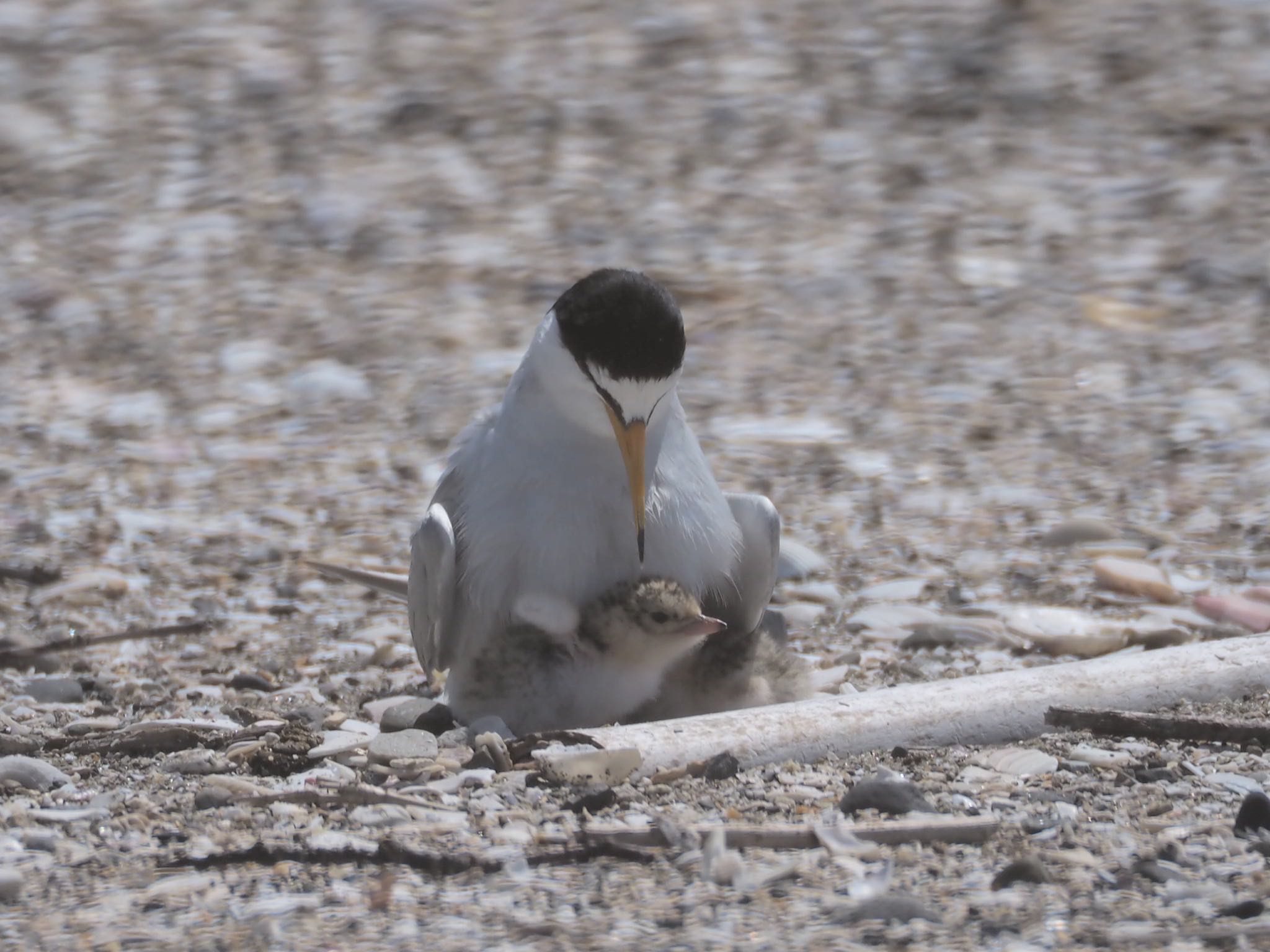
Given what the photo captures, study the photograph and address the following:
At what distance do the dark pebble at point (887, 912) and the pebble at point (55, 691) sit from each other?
2248 mm

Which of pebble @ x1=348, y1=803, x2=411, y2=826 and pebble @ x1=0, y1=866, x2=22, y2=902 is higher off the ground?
pebble @ x1=0, y1=866, x2=22, y2=902

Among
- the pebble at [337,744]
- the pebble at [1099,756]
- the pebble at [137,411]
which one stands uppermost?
the pebble at [1099,756]

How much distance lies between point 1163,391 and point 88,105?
16.3 ft

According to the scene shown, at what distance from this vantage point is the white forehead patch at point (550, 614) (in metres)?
3.53

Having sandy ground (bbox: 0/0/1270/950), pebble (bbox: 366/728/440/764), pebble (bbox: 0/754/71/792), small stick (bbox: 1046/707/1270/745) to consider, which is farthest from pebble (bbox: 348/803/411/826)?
small stick (bbox: 1046/707/1270/745)

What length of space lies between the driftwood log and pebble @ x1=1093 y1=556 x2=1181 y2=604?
116 centimetres

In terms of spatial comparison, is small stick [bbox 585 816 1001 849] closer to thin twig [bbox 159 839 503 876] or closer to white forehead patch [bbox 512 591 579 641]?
thin twig [bbox 159 839 503 876]

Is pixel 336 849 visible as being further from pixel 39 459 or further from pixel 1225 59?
pixel 1225 59

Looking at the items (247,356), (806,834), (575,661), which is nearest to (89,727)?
(575,661)

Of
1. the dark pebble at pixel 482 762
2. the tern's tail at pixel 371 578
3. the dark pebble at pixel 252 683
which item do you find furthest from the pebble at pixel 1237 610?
the dark pebble at pixel 252 683

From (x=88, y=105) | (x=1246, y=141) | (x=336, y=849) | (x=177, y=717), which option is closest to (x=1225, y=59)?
(x=1246, y=141)

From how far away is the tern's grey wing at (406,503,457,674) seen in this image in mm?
3709

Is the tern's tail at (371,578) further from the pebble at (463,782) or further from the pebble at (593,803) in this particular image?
the pebble at (593,803)

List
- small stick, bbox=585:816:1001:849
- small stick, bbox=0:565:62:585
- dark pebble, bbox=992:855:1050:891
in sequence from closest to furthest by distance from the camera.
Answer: dark pebble, bbox=992:855:1050:891
small stick, bbox=585:816:1001:849
small stick, bbox=0:565:62:585
